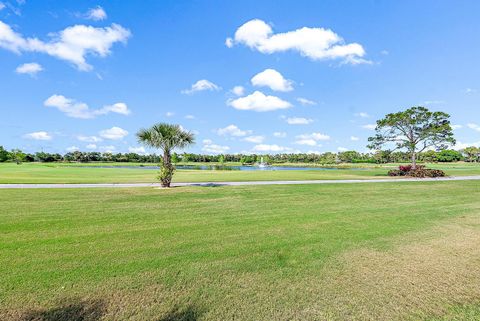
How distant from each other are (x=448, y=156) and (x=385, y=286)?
134m

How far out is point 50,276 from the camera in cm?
423

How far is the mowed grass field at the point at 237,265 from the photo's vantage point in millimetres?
3487

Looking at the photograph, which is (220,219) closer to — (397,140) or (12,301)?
(12,301)

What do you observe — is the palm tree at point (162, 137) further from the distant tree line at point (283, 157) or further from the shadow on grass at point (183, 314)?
the distant tree line at point (283, 157)

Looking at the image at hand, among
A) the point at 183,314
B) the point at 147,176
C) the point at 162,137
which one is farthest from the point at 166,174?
the point at 183,314

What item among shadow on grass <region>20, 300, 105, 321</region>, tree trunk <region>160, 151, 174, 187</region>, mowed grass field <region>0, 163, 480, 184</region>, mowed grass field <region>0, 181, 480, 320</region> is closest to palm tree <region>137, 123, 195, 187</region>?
tree trunk <region>160, 151, 174, 187</region>

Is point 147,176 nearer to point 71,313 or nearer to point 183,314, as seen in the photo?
point 71,313

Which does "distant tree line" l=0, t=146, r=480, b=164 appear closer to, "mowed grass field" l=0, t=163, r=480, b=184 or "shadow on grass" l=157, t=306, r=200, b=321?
"mowed grass field" l=0, t=163, r=480, b=184

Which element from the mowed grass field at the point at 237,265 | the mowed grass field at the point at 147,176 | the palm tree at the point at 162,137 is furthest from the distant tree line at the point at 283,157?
the mowed grass field at the point at 237,265

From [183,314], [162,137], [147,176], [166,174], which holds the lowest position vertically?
[183,314]

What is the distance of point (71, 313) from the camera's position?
3.32 m

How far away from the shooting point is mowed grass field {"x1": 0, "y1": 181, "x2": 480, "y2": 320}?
3487mm

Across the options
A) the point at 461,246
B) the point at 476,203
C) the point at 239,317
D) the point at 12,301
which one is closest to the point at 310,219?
the point at 461,246

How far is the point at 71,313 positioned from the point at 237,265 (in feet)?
8.21
